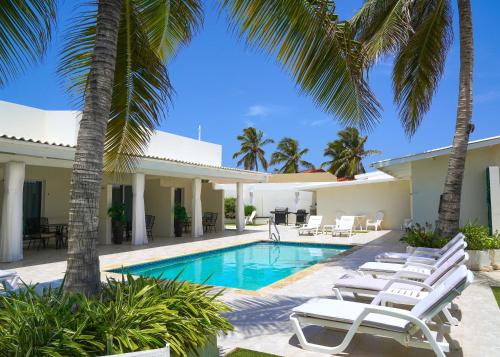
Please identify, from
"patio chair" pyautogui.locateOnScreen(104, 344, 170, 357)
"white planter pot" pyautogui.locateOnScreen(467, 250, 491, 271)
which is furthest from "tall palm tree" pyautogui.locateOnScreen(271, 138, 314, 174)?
"patio chair" pyautogui.locateOnScreen(104, 344, 170, 357)

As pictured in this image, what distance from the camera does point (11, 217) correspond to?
1195cm

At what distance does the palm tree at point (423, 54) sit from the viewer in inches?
389

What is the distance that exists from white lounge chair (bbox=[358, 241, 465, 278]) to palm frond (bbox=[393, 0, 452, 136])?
5646 mm

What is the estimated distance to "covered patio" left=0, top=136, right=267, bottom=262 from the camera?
12.0 metres

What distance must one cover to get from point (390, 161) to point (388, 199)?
36.0 feet

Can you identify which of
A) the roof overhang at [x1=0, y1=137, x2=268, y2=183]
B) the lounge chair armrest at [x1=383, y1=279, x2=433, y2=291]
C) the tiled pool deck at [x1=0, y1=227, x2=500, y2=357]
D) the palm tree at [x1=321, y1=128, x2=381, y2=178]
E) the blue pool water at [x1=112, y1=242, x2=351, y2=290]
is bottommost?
the blue pool water at [x1=112, y1=242, x2=351, y2=290]

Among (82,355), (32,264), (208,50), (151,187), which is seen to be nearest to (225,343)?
(82,355)

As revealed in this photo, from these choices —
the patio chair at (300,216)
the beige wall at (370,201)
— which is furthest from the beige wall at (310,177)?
the beige wall at (370,201)

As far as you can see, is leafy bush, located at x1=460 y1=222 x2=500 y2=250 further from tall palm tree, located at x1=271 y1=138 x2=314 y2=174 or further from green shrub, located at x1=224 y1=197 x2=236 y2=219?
tall palm tree, located at x1=271 y1=138 x2=314 y2=174

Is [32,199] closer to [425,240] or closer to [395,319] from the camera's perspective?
[425,240]

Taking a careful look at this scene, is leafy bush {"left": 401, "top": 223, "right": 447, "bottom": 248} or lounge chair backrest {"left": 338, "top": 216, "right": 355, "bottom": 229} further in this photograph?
lounge chair backrest {"left": 338, "top": 216, "right": 355, "bottom": 229}

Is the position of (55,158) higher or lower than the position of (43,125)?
lower

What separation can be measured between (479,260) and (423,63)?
5712mm

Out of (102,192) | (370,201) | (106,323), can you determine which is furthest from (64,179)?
(370,201)
